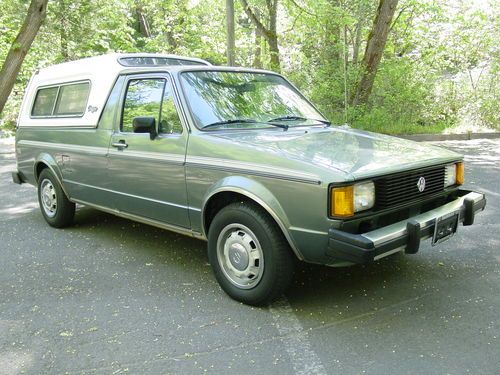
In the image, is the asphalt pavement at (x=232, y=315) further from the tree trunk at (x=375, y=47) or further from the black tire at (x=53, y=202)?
the tree trunk at (x=375, y=47)

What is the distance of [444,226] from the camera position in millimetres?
3441

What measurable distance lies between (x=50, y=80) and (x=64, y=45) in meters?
14.2

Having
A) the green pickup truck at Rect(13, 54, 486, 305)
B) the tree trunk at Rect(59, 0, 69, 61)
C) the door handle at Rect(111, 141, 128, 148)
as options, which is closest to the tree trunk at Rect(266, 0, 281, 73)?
the tree trunk at Rect(59, 0, 69, 61)

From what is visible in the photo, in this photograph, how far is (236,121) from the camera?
4.04 meters

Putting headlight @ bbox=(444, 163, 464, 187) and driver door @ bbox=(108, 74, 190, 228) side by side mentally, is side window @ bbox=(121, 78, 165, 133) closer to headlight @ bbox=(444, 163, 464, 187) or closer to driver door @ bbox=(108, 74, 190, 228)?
driver door @ bbox=(108, 74, 190, 228)

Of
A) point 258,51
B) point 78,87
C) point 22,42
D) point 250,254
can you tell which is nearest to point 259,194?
point 250,254

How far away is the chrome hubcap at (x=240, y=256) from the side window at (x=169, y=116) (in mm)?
1032

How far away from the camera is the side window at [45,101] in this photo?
5.84 m

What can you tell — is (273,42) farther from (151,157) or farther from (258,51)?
(151,157)

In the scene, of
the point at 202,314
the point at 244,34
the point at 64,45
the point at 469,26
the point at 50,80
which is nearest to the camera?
the point at 202,314

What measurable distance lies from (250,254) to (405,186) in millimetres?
1223

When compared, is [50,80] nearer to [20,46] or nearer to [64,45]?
[20,46]

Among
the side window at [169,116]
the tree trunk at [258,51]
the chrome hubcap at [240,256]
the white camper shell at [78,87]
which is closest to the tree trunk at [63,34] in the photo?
the tree trunk at [258,51]

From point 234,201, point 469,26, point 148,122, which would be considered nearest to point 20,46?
point 148,122
